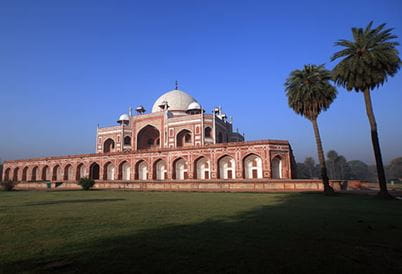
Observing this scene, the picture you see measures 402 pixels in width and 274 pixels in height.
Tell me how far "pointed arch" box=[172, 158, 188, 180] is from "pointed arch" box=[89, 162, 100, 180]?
45.8ft

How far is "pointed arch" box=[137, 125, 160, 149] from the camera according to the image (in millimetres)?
46625

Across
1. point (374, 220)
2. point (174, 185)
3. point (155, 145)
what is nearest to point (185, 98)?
point (155, 145)

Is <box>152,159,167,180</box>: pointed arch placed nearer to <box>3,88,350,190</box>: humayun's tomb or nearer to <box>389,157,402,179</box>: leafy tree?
<box>3,88,350,190</box>: humayun's tomb

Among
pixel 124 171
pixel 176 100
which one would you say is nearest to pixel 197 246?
pixel 124 171

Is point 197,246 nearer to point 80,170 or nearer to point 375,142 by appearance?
point 375,142

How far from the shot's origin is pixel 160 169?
3684 centimetres

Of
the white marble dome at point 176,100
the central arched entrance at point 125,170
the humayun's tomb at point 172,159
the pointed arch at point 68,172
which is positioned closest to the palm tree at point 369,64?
the humayun's tomb at point 172,159

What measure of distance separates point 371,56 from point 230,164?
19222 mm

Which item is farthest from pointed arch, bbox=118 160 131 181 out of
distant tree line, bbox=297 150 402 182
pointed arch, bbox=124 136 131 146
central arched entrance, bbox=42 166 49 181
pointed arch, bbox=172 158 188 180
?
distant tree line, bbox=297 150 402 182

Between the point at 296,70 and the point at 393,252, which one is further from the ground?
the point at 296,70

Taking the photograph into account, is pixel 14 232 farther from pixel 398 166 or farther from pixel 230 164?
pixel 398 166

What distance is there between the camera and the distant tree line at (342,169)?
70.8 m

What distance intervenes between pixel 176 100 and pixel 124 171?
55.8 ft

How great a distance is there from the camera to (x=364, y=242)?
5.38 metres
